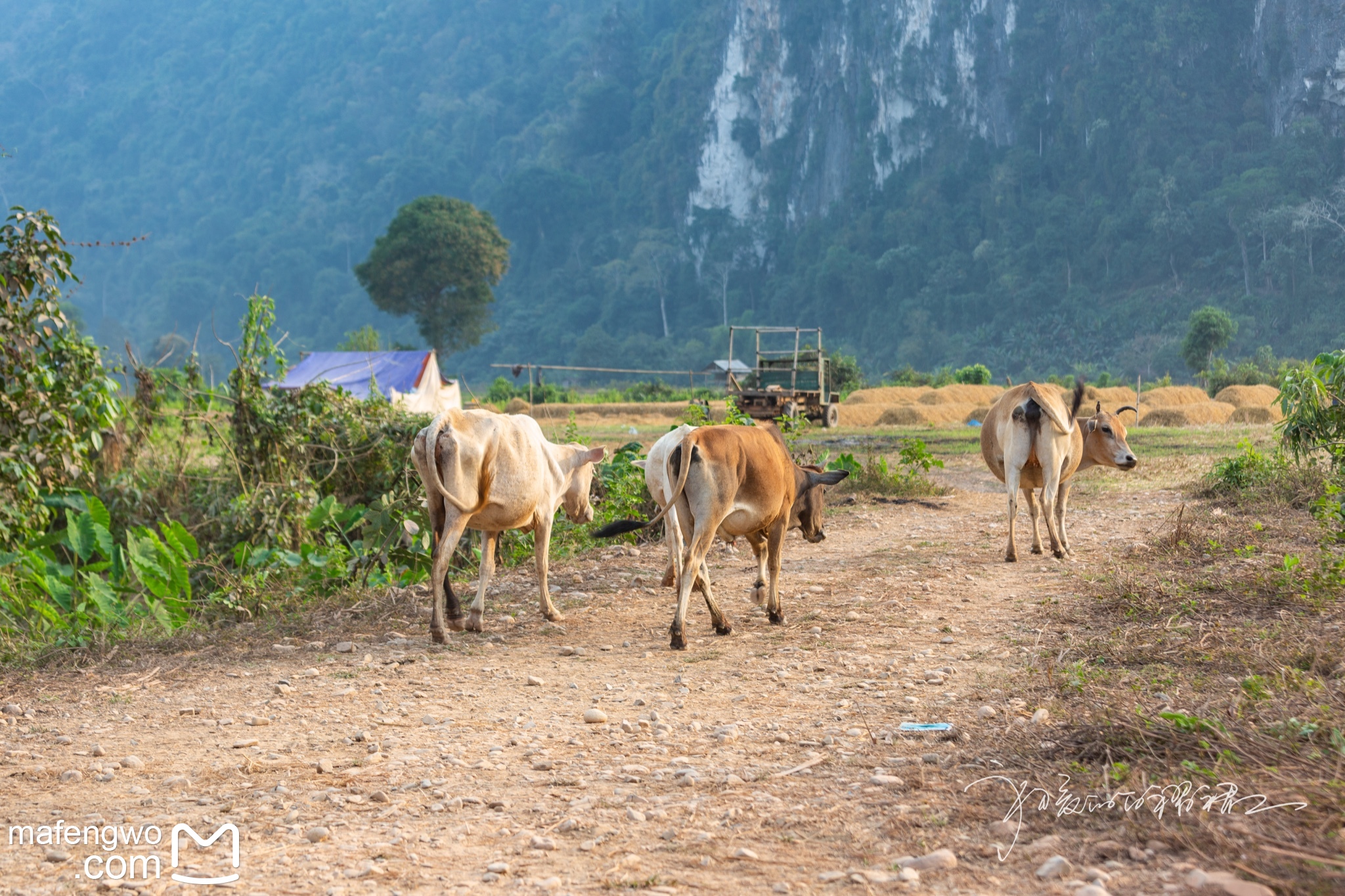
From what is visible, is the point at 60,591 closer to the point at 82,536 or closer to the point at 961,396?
the point at 82,536

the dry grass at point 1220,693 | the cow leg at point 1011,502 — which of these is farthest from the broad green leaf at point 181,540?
the cow leg at point 1011,502

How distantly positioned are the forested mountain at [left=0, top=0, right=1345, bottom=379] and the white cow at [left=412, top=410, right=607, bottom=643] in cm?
6338

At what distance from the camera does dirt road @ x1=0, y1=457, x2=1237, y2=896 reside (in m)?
3.22

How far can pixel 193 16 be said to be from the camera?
16638 cm

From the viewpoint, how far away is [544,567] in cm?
727

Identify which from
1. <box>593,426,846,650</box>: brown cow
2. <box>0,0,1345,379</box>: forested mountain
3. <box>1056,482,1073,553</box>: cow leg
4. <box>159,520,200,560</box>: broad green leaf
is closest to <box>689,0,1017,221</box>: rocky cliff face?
<box>0,0,1345,379</box>: forested mountain

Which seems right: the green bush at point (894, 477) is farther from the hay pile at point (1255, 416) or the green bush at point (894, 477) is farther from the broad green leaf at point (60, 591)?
the hay pile at point (1255, 416)

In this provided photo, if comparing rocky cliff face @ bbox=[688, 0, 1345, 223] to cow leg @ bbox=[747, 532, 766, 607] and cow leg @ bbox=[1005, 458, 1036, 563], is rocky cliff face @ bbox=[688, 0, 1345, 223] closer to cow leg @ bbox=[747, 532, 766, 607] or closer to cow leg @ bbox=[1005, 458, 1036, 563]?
cow leg @ bbox=[1005, 458, 1036, 563]

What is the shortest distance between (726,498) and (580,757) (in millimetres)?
2300

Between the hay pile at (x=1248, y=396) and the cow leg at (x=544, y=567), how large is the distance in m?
29.4

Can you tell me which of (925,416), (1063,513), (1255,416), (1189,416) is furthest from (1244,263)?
(1063,513)

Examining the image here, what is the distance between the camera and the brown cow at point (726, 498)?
20.5 ft

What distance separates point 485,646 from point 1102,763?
3895mm

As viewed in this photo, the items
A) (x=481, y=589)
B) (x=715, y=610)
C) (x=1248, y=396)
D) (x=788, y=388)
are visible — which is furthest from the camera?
(x=1248, y=396)
